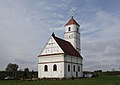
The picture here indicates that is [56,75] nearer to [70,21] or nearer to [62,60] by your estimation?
[62,60]

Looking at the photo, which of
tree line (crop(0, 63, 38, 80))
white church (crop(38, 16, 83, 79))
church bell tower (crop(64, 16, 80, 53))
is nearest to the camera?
white church (crop(38, 16, 83, 79))

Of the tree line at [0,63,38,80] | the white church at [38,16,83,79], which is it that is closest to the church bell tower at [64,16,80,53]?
the white church at [38,16,83,79]

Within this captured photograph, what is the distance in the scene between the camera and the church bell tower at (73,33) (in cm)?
5616

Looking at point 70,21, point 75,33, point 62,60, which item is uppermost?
point 70,21

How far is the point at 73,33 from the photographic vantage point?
185 ft

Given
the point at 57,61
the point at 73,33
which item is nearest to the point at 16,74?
the point at 57,61

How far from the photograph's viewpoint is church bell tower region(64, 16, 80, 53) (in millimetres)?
56156

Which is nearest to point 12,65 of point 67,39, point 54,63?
point 67,39

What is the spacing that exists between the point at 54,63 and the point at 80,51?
13.9 meters

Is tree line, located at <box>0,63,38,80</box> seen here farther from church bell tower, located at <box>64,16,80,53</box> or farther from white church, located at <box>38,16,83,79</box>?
church bell tower, located at <box>64,16,80,53</box>

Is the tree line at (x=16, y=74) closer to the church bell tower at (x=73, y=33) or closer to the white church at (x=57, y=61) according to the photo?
the white church at (x=57, y=61)

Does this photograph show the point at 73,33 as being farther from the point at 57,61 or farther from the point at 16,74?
the point at 16,74

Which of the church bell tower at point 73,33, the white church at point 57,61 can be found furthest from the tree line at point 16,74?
the church bell tower at point 73,33

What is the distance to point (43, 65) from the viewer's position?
4831cm
